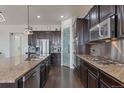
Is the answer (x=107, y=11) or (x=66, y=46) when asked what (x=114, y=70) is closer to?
(x=107, y=11)

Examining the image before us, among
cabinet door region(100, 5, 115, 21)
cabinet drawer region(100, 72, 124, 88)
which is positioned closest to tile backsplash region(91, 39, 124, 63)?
cabinet door region(100, 5, 115, 21)

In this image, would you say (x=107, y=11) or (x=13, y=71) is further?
(x=107, y=11)

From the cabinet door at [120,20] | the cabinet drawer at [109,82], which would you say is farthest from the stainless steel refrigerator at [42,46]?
the cabinet drawer at [109,82]

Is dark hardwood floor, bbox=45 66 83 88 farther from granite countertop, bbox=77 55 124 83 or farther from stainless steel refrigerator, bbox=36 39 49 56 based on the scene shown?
stainless steel refrigerator, bbox=36 39 49 56

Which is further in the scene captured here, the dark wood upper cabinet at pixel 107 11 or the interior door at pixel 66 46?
the interior door at pixel 66 46

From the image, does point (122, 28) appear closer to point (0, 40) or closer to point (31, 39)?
point (31, 39)

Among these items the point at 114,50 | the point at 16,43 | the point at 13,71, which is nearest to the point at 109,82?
the point at 13,71

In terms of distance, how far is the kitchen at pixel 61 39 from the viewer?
155 inches

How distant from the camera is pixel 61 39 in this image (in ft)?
36.4

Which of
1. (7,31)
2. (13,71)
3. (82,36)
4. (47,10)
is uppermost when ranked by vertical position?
(47,10)

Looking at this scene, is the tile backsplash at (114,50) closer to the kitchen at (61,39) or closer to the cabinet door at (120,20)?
the kitchen at (61,39)

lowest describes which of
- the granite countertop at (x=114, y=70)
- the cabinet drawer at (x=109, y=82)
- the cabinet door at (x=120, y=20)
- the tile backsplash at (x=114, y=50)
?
the cabinet drawer at (x=109, y=82)

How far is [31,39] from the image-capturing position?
1142 centimetres

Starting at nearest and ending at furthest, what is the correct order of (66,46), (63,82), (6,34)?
1. (63,82)
2. (66,46)
3. (6,34)
